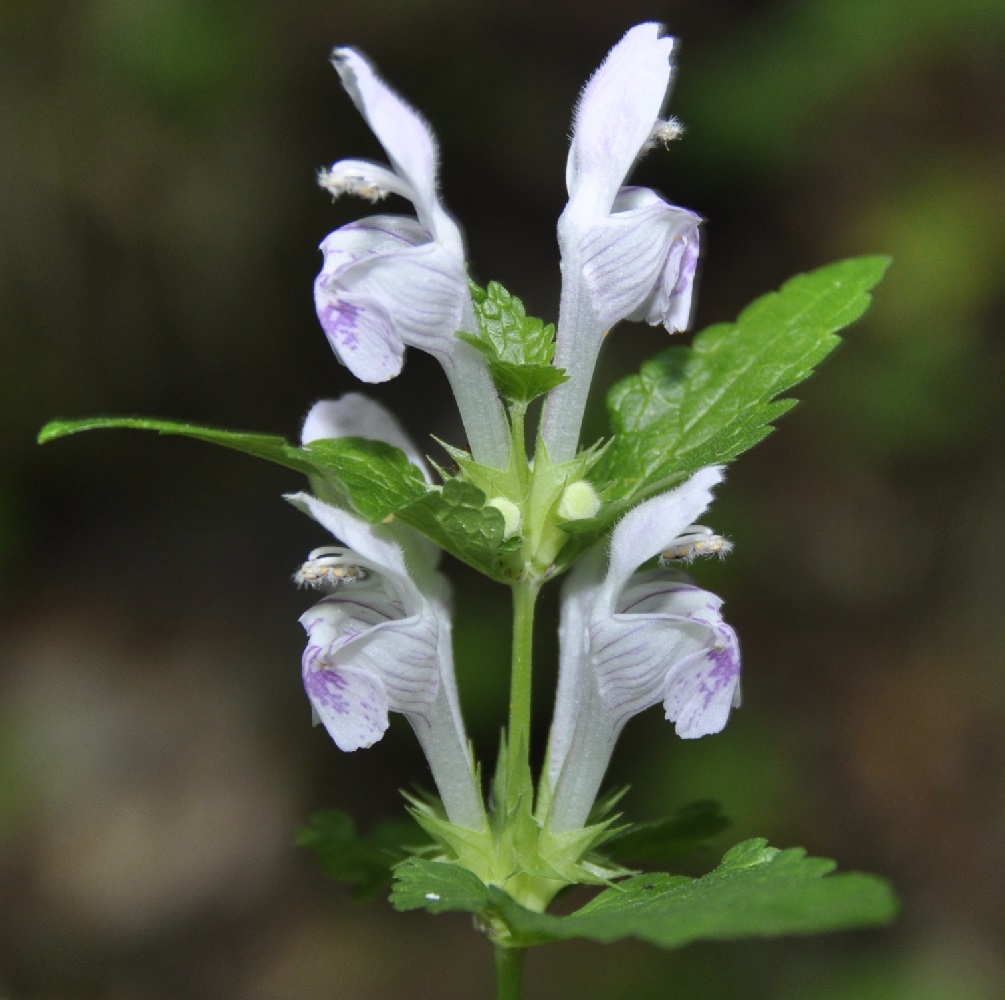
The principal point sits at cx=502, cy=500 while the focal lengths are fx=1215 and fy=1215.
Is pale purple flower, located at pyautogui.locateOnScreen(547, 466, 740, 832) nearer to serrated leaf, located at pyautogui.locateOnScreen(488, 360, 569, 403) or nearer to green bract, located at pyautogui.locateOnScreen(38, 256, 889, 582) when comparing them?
green bract, located at pyautogui.locateOnScreen(38, 256, 889, 582)

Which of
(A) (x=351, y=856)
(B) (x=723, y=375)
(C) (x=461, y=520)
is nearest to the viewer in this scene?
(C) (x=461, y=520)

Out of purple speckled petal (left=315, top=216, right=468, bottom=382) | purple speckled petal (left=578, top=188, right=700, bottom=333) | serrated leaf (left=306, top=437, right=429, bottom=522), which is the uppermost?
purple speckled petal (left=578, top=188, right=700, bottom=333)

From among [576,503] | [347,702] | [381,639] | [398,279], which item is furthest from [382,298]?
[347,702]

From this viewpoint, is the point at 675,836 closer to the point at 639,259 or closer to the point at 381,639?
the point at 381,639

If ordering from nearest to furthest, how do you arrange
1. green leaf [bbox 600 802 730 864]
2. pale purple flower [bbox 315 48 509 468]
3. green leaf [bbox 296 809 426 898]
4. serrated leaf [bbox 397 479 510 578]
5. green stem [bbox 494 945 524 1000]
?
serrated leaf [bbox 397 479 510 578]
pale purple flower [bbox 315 48 509 468]
green stem [bbox 494 945 524 1000]
green leaf [bbox 600 802 730 864]
green leaf [bbox 296 809 426 898]

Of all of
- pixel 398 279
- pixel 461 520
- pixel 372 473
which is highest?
pixel 398 279

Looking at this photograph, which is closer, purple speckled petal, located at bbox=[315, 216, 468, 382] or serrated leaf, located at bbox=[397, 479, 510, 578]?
serrated leaf, located at bbox=[397, 479, 510, 578]

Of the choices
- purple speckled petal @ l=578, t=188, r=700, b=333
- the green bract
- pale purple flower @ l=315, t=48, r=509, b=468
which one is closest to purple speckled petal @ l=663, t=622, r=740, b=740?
the green bract
